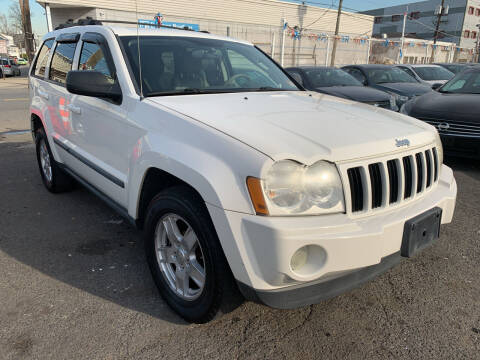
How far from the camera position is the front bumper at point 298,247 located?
1.75 metres

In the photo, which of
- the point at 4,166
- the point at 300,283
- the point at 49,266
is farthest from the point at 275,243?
the point at 4,166

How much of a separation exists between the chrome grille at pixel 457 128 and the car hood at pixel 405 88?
370 cm

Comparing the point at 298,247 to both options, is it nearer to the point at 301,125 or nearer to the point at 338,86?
the point at 301,125

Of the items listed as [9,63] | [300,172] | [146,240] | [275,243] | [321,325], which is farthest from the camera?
[9,63]

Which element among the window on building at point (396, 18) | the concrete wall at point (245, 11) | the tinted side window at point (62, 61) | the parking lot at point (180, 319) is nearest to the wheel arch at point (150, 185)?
the parking lot at point (180, 319)

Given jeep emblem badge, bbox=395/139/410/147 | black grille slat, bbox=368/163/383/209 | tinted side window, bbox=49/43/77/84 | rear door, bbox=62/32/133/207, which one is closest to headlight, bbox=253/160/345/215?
black grille slat, bbox=368/163/383/209

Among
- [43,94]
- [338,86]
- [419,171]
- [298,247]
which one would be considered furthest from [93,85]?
[338,86]

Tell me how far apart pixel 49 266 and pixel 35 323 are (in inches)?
28.1

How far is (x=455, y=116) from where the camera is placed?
213 inches

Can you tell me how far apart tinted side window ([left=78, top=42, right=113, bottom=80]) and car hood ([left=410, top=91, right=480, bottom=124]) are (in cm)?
462

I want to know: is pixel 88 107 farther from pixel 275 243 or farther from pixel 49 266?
pixel 275 243

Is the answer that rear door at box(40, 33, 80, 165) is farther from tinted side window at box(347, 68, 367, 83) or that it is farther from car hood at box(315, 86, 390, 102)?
tinted side window at box(347, 68, 367, 83)

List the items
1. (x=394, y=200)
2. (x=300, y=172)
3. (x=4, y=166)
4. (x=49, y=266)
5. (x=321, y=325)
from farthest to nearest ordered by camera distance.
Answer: (x=4, y=166) → (x=49, y=266) → (x=321, y=325) → (x=394, y=200) → (x=300, y=172)

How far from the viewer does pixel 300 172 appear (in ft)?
6.03
